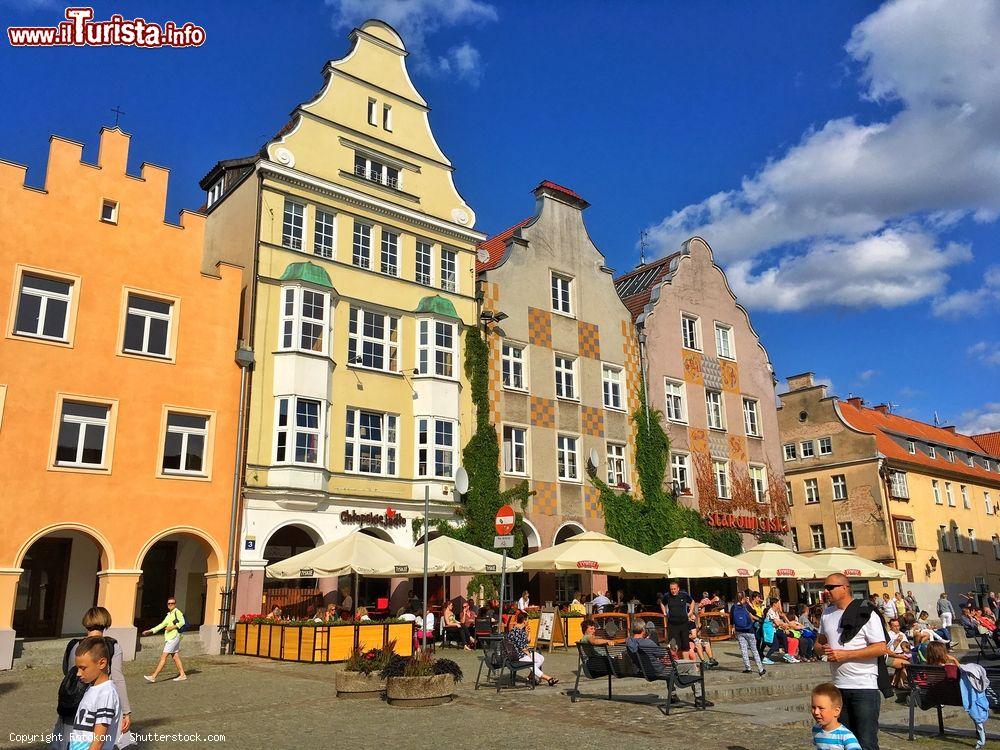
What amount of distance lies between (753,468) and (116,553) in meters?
26.8

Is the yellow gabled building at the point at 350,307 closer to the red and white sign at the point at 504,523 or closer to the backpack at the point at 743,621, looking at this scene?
the red and white sign at the point at 504,523

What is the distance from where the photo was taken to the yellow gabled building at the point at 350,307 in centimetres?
2377

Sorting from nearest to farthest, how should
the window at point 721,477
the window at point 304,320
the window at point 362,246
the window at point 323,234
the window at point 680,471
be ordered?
1. the window at point 304,320
2. the window at point 323,234
3. the window at point 362,246
4. the window at point 680,471
5. the window at point 721,477

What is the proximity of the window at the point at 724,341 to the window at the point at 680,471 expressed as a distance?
5.95 metres

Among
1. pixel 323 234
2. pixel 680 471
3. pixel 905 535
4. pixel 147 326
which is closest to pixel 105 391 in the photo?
pixel 147 326

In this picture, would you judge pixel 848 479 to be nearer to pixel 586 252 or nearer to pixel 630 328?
pixel 630 328

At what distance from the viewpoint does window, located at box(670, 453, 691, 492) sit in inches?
1326

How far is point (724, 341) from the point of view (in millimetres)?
38406

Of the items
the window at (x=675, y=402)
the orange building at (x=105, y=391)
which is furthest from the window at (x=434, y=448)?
the window at (x=675, y=402)

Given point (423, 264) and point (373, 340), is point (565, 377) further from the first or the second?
point (373, 340)

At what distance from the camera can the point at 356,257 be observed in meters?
26.9

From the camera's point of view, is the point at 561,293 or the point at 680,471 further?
the point at 680,471

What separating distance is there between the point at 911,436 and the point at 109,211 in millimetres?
45607

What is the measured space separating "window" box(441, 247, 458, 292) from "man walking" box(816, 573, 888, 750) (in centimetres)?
2290
